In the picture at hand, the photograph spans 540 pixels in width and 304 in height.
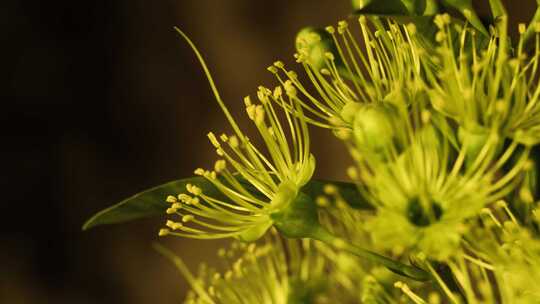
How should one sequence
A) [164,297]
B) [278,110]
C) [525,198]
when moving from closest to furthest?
[525,198] < [278,110] < [164,297]

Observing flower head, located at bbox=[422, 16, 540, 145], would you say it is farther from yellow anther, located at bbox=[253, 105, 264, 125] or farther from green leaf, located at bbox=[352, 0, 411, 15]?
yellow anther, located at bbox=[253, 105, 264, 125]

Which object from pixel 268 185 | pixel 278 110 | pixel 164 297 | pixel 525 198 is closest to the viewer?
pixel 525 198

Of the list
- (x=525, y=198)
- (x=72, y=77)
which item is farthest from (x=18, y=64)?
(x=525, y=198)

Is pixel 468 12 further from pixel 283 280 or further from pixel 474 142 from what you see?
pixel 283 280

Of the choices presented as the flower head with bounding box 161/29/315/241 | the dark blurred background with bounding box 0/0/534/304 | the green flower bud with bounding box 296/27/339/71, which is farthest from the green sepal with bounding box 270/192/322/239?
the dark blurred background with bounding box 0/0/534/304

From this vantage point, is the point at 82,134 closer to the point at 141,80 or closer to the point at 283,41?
the point at 141,80

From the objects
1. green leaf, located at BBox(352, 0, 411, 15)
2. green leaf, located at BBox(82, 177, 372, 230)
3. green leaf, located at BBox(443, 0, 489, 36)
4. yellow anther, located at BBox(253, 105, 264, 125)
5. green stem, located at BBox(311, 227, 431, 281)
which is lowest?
green stem, located at BBox(311, 227, 431, 281)

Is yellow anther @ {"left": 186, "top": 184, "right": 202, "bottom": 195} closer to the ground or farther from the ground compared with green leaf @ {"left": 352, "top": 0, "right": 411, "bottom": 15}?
closer to the ground

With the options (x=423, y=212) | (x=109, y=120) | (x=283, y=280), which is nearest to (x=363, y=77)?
(x=423, y=212)
